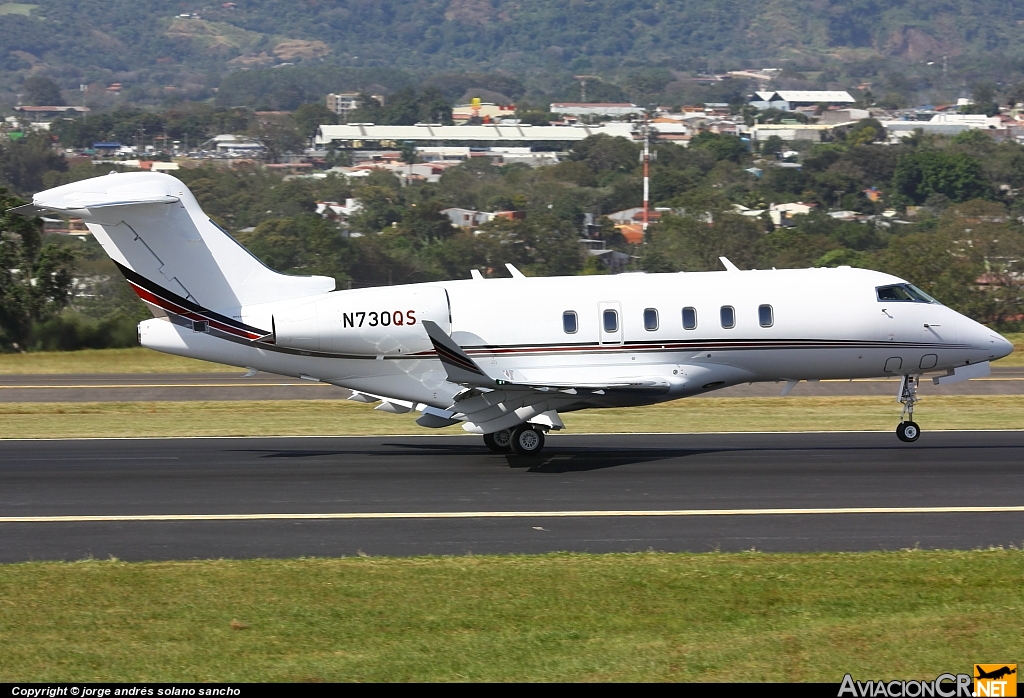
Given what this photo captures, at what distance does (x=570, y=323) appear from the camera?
75.7ft

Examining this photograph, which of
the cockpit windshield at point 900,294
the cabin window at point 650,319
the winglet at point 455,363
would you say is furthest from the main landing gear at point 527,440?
the cockpit windshield at point 900,294

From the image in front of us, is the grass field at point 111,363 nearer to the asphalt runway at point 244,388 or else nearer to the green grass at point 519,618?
the asphalt runway at point 244,388

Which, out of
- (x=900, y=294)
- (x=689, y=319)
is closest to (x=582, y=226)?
(x=900, y=294)

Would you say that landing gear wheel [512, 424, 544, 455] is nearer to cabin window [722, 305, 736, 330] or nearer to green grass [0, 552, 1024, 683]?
cabin window [722, 305, 736, 330]

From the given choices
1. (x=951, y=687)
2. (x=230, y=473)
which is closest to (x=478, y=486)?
(x=230, y=473)

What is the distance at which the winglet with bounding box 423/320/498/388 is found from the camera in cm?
2089

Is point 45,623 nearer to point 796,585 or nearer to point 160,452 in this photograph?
point 796,585

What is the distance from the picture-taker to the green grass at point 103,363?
147 feet

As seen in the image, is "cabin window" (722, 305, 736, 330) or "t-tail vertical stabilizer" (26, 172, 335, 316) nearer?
"t-tail vertical stabilizer" (26, 172, 335, 316)

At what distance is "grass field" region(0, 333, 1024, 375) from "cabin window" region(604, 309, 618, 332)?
2320cm

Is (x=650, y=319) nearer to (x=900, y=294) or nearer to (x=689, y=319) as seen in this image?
(x=689, y=319)

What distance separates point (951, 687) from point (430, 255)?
2740 inches

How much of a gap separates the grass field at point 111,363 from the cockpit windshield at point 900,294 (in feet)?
66.4

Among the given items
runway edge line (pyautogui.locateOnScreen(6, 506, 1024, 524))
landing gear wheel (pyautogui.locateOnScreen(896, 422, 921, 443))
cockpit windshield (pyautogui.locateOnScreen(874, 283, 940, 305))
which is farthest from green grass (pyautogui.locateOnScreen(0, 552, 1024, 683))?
cockpit windshield (pyautogui.locateOnScreen(874, 283, 940, 305))
